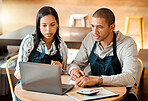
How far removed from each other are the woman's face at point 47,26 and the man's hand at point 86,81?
0.51m

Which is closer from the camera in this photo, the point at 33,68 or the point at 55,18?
the point at 33,68

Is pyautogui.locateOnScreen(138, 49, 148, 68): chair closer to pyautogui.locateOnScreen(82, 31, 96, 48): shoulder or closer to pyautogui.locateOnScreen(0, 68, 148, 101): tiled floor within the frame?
pyautogui.locateOnScreen(0, 68, 148, 101): tiled floor

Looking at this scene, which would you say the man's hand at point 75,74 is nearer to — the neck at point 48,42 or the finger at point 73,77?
the finger at point 73,77

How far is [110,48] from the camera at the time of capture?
244 centimetres

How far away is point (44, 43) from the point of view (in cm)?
253

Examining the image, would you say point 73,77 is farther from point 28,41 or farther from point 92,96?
point 28,41

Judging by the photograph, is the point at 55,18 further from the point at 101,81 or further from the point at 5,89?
the point at 5,89

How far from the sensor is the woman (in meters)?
2.37

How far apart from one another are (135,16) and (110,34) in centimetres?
418

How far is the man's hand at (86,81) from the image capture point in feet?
6.76

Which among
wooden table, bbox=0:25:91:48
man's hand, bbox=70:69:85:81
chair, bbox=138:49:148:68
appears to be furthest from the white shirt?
chair, bbox=138:49:148:68

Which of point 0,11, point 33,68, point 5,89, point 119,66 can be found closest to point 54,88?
point 33,68

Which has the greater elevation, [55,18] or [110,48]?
[55,18]

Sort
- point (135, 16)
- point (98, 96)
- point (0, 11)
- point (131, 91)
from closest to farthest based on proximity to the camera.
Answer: point (98, 96), point (131, 91), point (135, 16), point (0, 11)
